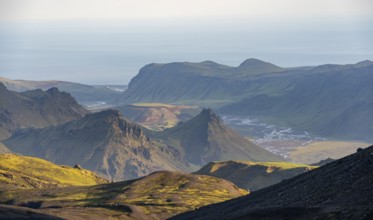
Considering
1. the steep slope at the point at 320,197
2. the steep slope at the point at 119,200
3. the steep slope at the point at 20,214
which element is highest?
the steep slope at the point at 320,197

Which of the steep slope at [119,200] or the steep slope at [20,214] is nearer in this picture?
the steep slope at [20,214]

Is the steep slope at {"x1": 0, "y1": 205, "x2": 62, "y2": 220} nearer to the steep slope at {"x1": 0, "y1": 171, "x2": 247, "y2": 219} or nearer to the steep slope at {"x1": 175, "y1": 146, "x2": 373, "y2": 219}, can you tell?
the steep slope at {"x1": 0, "y1": 171, "x2": 247, "y2": 219}

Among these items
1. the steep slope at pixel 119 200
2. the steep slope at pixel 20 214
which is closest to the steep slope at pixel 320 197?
the steep slope at pixel 20 214

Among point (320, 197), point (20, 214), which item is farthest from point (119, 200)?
point (320, 197)

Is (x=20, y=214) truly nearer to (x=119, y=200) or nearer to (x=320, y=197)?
(x=320, y=197)

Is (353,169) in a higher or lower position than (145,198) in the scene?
higher

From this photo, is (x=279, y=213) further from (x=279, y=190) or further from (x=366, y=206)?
(x=279, y=190)

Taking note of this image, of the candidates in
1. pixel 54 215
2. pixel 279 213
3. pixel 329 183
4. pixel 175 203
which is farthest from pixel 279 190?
pixel 175 203

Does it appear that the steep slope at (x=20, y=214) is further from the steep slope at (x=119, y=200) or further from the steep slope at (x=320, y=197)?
the steep slope at (x=320, y=197)
